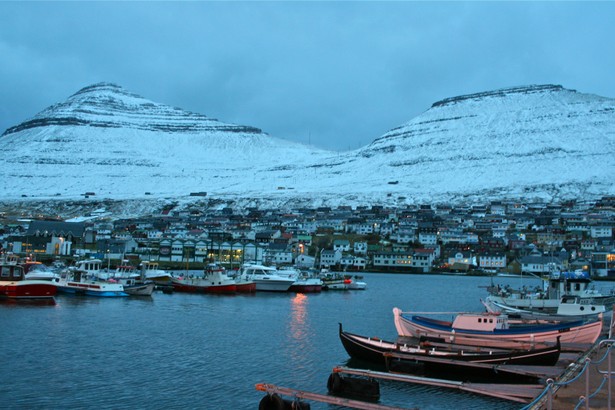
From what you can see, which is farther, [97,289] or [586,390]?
[97,289]

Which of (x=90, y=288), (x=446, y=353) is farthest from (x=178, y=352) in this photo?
(x=90, y=288)

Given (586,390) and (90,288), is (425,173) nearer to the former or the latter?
(90,288)

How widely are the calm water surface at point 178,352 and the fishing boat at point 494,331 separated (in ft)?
9.06

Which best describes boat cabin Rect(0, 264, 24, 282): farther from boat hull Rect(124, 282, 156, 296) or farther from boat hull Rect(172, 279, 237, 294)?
boat hull Rect(172, 279, 237, 294)

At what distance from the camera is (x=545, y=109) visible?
643ft

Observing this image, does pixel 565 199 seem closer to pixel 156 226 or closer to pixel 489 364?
pixel 156 226

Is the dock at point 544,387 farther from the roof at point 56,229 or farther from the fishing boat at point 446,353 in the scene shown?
the roof at point 56,229

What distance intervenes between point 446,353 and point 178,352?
28.6ft

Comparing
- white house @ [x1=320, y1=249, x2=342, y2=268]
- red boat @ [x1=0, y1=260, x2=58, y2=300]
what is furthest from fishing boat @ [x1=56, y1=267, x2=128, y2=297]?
white house @ [x1=320, y1=249, x2=342, y2=268]

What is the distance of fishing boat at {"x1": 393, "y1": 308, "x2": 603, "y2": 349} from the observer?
787 inches

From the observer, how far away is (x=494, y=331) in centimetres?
2067

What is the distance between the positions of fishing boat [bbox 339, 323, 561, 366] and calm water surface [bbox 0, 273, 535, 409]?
3.09ft

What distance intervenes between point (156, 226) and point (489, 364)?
9379 cm

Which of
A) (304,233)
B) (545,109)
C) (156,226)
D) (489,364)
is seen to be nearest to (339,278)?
(489,364)
